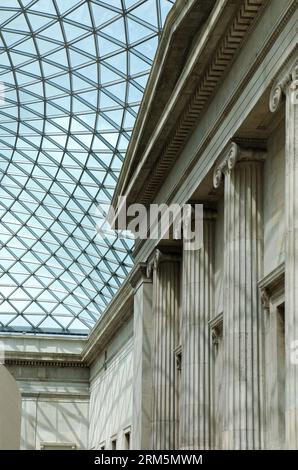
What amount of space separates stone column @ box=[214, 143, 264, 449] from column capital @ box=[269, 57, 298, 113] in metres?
3.84

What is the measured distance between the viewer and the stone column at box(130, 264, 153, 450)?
4100 centimetres

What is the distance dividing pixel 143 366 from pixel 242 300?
15825mm

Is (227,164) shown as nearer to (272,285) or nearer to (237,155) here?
(237,155)

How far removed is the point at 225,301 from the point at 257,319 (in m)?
1.58

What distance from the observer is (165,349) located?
38594 mm

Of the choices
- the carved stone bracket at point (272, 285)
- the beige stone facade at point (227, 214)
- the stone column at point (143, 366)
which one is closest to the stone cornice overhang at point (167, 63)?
the beige stone facade at point (227, 214)

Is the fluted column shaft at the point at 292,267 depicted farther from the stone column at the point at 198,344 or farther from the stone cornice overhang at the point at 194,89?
the stone column at the point at 198,344

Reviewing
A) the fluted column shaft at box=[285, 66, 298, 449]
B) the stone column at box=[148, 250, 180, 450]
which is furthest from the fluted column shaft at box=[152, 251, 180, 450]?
the fluted column shaft at box=[285, 66, 298, 449]

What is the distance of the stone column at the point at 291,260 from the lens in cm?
2067

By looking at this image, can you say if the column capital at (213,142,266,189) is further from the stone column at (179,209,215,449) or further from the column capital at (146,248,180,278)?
the column capital at (146,248,180,278)

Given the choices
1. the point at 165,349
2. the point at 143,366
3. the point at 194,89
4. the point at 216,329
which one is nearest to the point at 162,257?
the point at 165,349

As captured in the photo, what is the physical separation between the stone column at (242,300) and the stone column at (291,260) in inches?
198
